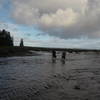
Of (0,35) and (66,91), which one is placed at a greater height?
(0,35)

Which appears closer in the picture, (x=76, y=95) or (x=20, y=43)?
(x=76, y=95)

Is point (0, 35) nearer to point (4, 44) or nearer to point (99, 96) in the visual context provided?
point (4, 44)

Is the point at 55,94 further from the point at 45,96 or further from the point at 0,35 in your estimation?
the point at 0,35

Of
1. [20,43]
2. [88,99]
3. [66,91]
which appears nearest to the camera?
[88,99]

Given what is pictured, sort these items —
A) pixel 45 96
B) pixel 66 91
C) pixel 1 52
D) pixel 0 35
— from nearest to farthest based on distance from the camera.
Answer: pixel 45 96 → pixel 66 91 → pixel 1 52 → pixel 0 35

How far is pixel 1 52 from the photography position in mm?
69625

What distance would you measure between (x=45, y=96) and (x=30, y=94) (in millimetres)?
1055

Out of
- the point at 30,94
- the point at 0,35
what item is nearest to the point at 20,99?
the point at 30,94

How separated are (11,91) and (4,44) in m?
98.1

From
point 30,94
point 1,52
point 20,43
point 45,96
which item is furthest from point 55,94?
point 20,43

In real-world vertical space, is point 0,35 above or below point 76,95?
above

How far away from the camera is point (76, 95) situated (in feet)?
38.1

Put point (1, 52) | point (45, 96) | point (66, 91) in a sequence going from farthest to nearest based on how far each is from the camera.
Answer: point (1, 52), point (66, 91), point (45, 96)

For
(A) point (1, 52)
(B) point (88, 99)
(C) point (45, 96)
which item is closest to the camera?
(B) point (88, 99)
